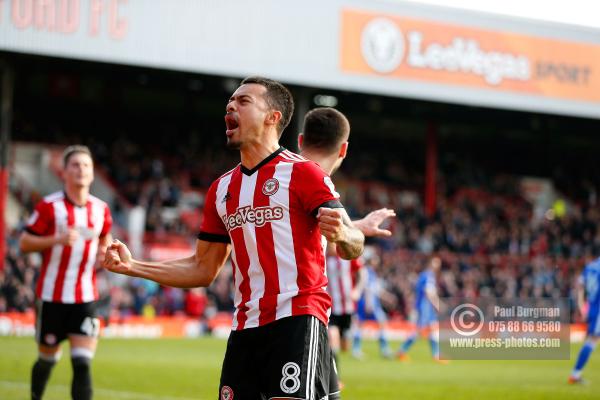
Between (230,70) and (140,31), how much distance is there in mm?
3233

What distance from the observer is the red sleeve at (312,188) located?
534 centimetres

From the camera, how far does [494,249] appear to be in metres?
38.2

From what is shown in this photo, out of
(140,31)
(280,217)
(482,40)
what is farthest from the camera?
(482,40)

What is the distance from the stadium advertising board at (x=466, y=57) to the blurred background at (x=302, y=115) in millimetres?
61

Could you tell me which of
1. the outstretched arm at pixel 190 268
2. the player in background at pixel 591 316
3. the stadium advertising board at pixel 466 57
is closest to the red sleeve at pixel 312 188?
the outstretched arm at pixel 190 268

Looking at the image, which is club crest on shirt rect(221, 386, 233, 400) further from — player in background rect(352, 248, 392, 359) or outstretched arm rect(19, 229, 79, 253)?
player in background rect(352, 248, 392, 359)

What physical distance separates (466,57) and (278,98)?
30999 millimetres

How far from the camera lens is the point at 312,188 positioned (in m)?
5.40

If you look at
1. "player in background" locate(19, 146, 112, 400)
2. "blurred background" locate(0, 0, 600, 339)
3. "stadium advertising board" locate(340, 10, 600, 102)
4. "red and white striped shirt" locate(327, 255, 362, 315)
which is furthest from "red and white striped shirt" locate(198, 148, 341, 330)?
"stadium advertising board" locate(340, 10, 600, 102)

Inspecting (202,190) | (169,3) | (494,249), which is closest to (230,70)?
(169,3)

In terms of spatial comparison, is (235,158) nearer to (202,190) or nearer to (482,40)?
(202,190)

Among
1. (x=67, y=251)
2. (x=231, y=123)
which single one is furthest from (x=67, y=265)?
(x=231, y=123)

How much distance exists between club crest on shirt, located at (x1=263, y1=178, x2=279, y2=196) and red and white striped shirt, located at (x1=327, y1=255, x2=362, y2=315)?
27.2 ft

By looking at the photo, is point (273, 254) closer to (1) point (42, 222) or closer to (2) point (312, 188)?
(2) point (312, 188)
